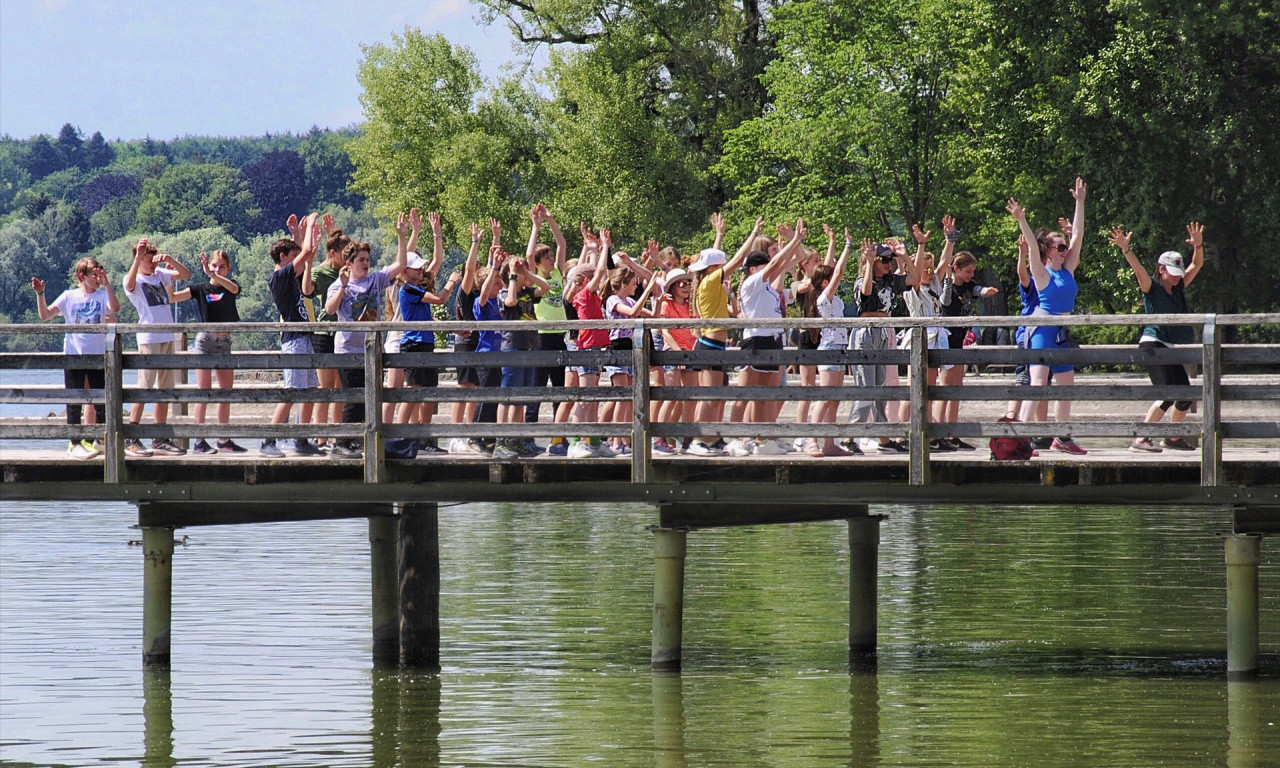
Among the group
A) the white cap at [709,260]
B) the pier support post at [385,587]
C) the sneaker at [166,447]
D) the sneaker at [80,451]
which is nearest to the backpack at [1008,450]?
the white cap at [709,260]

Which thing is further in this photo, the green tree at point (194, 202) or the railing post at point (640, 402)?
the green tree at point (194, 202)

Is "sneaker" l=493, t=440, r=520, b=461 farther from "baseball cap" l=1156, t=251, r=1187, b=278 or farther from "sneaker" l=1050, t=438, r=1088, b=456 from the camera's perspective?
→ "baseball cap" l=1156, t=251, r=1187, b=278

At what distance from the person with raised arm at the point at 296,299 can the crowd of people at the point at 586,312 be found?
2 cm

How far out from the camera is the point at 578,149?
5253cm

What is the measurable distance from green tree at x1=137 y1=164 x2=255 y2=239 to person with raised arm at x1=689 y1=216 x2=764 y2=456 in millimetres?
135815

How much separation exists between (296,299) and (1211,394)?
711 centimetres

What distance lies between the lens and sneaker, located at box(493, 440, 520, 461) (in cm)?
1409

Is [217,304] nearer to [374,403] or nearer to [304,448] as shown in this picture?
[304,448]

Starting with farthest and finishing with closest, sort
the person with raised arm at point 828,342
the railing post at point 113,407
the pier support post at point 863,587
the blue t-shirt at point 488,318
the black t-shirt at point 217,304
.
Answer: the black t-shirt at point 217,304
the pier support post at point 863,587
the blue t-shirt at point 488,318
the person with raised arm at point 828,342
the railing post at point 113,407

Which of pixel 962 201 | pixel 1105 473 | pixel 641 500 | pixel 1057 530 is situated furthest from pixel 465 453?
pixel 962 201

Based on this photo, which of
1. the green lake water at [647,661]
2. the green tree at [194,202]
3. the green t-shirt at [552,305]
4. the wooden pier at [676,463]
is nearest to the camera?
the wooden pier at [676,463]

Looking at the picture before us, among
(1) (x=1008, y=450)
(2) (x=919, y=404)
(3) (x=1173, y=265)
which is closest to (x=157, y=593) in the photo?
(2) (x=919, y=404)

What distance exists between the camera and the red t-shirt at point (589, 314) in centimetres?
1603

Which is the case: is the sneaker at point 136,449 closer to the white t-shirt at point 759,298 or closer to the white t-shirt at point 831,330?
the white t-shirt at point 759,298
